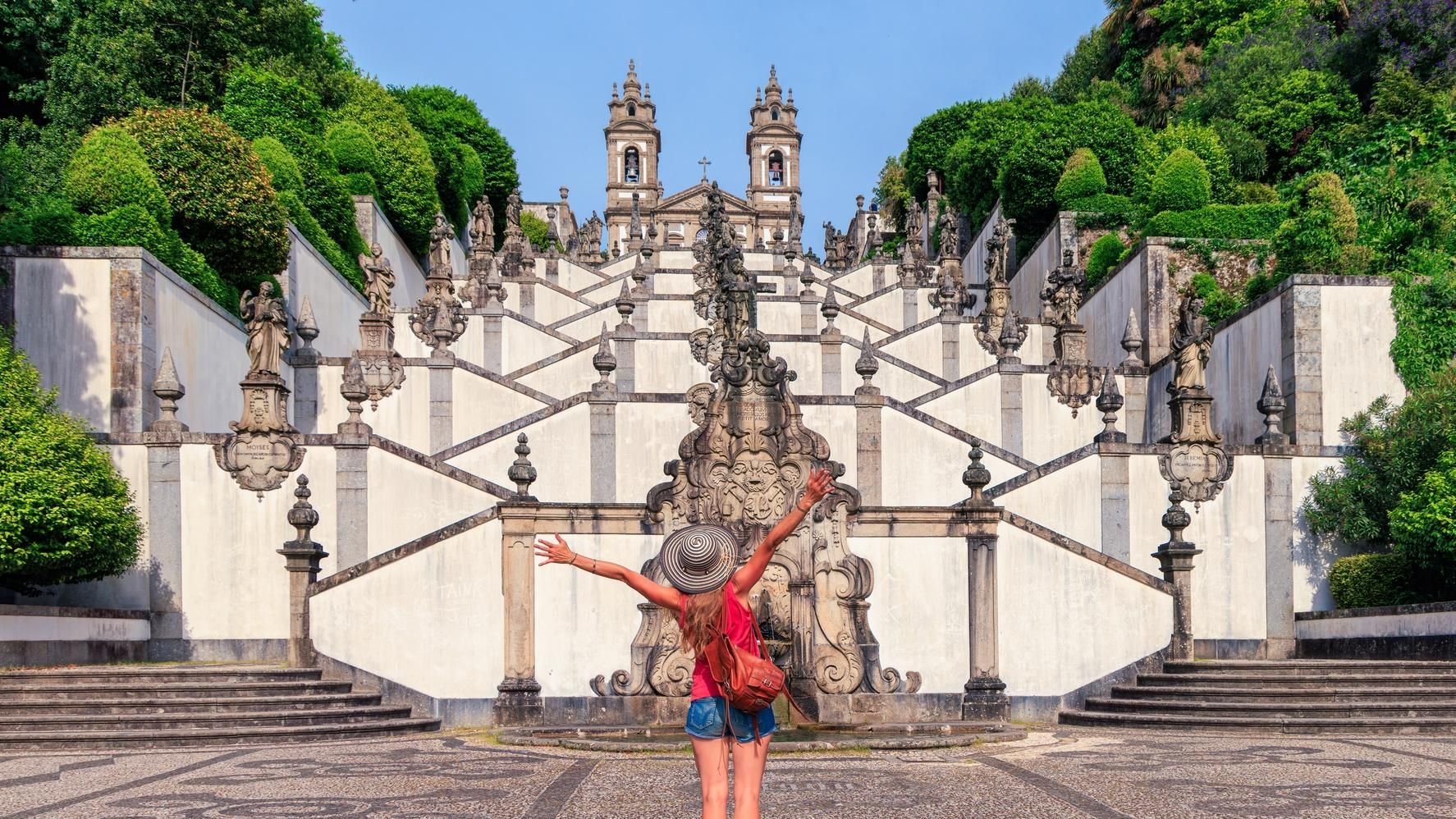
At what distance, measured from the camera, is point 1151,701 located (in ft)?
52.8

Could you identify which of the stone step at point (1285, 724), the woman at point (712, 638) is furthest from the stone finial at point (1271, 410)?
the woman at point (712, 638)

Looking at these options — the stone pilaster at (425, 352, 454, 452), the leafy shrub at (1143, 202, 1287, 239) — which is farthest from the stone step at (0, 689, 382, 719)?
the leafy shrub at (1143, 202, 1287, 239)

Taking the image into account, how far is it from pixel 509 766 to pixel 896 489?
44.1ft

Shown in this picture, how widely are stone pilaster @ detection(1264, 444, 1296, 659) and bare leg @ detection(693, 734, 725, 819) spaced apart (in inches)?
663

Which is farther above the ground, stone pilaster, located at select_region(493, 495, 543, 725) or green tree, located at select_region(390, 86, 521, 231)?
green tree, located at select_region(390, 86, 521, 231)

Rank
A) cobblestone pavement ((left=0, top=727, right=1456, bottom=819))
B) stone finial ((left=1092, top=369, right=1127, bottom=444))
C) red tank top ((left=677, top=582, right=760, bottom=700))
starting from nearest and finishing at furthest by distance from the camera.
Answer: red tank top ((left=677, top=582, right=760, bottom=700))
cobblestone pavement ((left=0, top=727, right=1456, bottom=819))
stone finial ((left=1092, top=369, right=1127, bottom=444))

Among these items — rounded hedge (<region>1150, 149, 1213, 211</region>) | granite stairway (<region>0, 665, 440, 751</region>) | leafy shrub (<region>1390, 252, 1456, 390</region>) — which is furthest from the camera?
rounded hedge (<region>1150, 149, 1213, 211</region>)

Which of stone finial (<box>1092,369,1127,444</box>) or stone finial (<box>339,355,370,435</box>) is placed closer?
stone finial (<box>339,355,370,435</box>)

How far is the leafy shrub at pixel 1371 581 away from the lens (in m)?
20.6

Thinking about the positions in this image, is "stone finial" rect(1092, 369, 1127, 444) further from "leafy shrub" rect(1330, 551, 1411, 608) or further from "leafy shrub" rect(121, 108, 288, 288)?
"leafy shrub" rect(121, 108, 288, 288)

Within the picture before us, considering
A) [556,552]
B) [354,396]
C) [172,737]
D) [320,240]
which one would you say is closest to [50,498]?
[172,737]

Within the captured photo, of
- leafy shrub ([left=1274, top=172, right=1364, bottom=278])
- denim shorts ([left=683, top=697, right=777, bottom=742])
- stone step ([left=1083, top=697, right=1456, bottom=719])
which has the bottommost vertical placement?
stone step ([left=1083, top=697, right=1456, bottom=719])

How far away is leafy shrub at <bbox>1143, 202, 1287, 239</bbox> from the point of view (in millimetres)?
31844

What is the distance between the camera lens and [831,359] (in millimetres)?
29516
